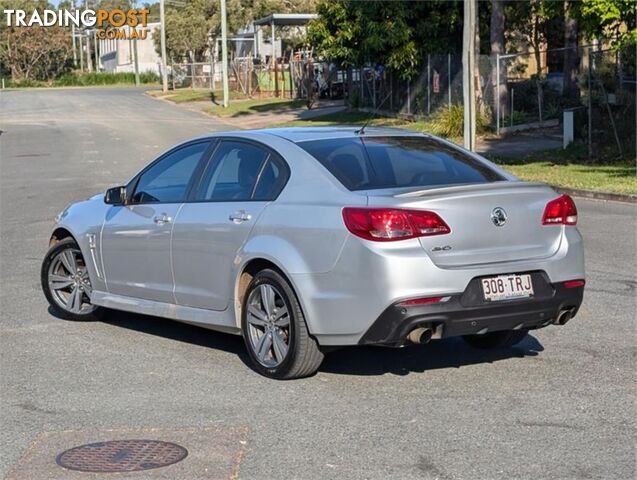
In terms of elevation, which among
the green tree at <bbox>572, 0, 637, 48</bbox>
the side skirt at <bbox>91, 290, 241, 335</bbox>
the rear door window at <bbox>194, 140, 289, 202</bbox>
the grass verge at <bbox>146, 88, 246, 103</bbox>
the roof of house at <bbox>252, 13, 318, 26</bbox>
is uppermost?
the roof of house at <bbox>252, 13, 318, 26</bbox>

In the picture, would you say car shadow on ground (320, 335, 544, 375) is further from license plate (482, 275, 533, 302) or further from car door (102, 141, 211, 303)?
car door (102, 141, 211, 303)

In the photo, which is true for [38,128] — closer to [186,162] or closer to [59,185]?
[59,185]

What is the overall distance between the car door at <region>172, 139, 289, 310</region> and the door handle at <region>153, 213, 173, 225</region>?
0.14m

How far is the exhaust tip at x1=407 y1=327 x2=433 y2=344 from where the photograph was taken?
6613 mm

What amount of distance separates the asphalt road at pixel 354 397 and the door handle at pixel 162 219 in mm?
924

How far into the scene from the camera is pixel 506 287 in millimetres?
6789

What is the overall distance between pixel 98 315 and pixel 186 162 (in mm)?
1723

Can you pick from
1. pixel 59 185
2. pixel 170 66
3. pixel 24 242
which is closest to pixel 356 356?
pixel 24 242

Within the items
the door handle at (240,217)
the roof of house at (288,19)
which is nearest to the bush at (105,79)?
the roof of house at (288,19)

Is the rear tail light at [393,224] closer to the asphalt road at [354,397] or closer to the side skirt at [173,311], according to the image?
the asphalt road at [354,397]

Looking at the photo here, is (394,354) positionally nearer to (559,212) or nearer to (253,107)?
(559,212)

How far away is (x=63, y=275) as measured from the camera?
945 cm

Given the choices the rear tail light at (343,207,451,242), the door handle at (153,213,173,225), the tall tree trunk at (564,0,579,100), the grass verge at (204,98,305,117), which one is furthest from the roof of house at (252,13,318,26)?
the rear tail light at (343,207,451,242)

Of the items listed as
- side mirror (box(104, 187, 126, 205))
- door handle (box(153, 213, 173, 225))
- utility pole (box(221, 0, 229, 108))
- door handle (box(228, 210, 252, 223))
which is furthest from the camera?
utility pole (box(221, 0, 229, 108))
